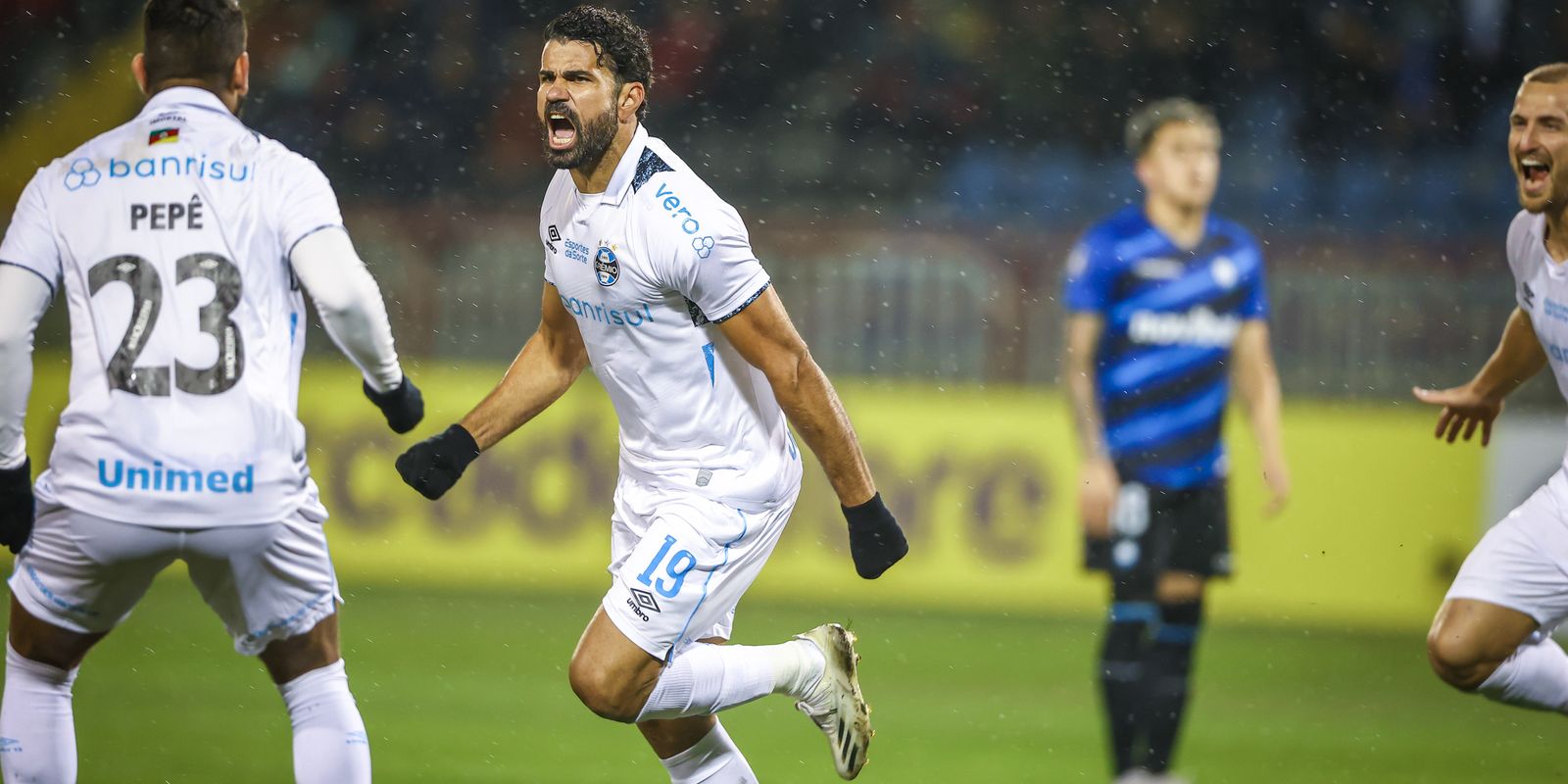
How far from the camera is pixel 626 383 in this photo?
4.02 metres

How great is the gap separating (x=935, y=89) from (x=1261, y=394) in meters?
6.50

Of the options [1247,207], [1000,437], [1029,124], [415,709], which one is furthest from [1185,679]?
[1029,124]

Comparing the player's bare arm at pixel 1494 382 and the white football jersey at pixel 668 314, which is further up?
the white football jersey at pixel 668 314

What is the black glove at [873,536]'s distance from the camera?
4.00m

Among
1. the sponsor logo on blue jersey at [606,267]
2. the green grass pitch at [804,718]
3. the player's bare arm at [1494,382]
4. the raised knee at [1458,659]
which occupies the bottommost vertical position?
the green grass pitch at [804,718]

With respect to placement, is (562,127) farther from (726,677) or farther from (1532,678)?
(1532,678)

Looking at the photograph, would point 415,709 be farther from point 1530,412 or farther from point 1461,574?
point 1530,412

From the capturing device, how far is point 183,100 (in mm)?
3557

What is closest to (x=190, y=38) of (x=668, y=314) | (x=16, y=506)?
(x=16, y=506)

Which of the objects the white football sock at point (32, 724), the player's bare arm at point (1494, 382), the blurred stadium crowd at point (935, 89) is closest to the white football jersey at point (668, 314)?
A: the white football sock at point (32, 724)

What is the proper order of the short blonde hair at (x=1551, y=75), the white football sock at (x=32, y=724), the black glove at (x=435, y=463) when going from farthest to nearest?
the short blonde hair at (x=1551, y=75) → the black glove at (x=435, y=463) → the white football sock at (x=32, y=724)

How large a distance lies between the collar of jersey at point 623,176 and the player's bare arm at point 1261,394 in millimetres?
2417

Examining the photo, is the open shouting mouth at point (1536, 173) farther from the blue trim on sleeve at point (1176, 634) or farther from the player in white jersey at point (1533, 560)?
the blue trim on sleeve at point (1176, 634)

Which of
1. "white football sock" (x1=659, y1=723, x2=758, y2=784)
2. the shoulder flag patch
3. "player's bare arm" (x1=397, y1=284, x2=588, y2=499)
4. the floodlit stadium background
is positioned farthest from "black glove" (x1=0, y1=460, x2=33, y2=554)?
the floodlit stadium background
